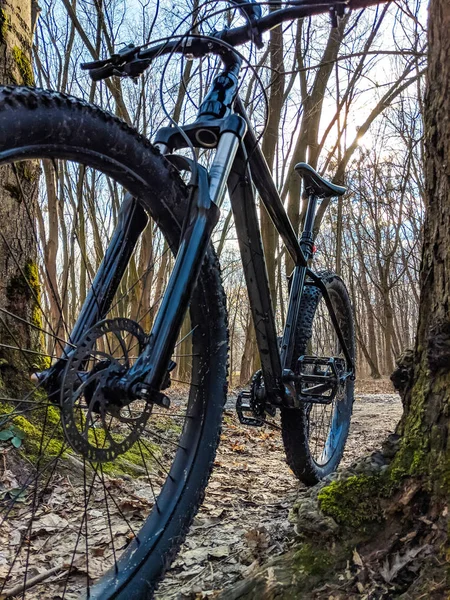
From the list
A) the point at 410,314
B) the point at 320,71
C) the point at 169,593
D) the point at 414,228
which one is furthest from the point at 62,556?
the point at 410,314

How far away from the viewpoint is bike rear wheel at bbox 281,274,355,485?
257cm

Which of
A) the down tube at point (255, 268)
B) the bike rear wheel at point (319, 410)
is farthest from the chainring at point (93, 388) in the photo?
the bike rear wheel at point (319, 410)

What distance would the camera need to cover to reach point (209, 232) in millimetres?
1413

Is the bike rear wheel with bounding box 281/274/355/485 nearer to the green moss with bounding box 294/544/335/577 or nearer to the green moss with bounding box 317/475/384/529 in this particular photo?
the green moss with bounding box 317/475/384/529

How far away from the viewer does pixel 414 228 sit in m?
18.5

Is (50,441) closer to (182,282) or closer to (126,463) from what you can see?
(126,463)

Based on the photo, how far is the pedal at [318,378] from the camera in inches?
95.8

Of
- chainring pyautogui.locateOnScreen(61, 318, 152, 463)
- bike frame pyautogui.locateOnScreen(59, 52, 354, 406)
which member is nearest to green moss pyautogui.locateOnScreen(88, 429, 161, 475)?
bike frame pyautogui.locateOnScreen(59, 52, 354, 406)

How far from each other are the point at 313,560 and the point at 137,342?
0.86 meters

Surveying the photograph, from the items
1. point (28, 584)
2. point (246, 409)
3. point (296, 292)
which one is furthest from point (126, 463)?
point (296, 292)

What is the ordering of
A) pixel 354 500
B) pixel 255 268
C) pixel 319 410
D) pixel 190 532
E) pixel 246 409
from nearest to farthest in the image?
pixel 354 500
pixel 255 268
pixel 190 532
pixel 246 409
pixel 319 410

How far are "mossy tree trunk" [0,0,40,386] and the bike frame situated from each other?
1325 millimetres

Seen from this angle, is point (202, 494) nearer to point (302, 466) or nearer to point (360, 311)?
point (302, 466)

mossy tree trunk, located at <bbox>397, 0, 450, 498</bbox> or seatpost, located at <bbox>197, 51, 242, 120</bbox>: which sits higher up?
seatpost, located at <bbox>197, 51, 242, 120</bbox>
